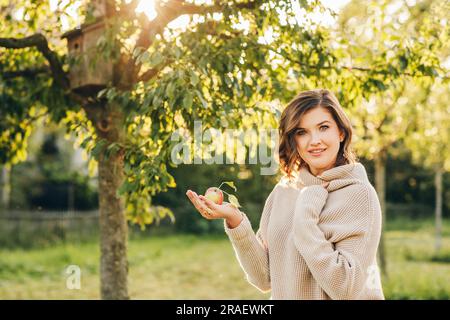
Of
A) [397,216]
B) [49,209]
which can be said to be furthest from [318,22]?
[397,216]

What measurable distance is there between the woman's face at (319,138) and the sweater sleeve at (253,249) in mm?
270

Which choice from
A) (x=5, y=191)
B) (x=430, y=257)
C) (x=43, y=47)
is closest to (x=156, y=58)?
(x=43, y=47)

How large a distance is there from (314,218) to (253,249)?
35 cm

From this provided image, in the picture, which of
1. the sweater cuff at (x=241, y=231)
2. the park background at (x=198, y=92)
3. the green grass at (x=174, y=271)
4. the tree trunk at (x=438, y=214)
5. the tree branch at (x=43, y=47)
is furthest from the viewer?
the tree trunk at (x=438, y=214)

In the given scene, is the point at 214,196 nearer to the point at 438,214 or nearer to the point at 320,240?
the point at 320,240

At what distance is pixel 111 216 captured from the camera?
4965mm

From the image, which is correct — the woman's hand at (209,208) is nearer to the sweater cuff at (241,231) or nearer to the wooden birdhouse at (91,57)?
the sweater cuff at (241,231)

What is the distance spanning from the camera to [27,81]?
18.0ft

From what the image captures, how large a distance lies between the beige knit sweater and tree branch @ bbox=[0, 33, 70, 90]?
305 cm

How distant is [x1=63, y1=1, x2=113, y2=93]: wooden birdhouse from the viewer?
471 centimetres

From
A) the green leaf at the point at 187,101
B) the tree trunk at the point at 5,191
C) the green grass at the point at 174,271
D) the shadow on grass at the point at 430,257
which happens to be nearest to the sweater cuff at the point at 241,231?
the green leaf at the point at 187,101

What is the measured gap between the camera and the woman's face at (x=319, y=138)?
2176 millimetres

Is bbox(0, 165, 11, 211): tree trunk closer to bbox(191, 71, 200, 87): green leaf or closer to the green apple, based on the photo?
bbox(191, 71, 200, 87): green leaf
